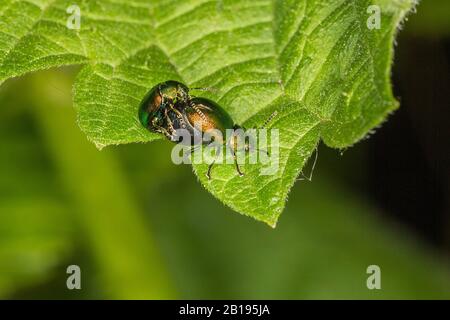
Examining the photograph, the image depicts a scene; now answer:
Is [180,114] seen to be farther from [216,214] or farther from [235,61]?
[216,214]

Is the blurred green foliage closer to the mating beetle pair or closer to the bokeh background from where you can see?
the bokeh background

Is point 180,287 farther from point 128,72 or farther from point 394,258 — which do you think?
point 128,72

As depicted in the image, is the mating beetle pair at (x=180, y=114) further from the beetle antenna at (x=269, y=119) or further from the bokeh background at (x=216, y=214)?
the bokeh background at (x=216, y=214)

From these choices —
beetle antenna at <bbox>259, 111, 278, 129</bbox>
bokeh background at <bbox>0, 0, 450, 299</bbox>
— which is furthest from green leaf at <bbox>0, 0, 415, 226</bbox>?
bokeh background at <bbox>0, 0, 450, 299</bbox>

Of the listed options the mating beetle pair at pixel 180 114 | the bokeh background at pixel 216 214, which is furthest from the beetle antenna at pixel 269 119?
the bokeh background at pixel 216 214

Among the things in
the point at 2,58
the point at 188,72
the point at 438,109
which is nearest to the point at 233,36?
the point at 188,72
